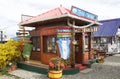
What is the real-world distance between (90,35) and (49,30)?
156 inches

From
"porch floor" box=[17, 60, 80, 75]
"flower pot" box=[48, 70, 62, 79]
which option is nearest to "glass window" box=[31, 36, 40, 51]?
"porch floor" box=[17, 60, 80, 75]

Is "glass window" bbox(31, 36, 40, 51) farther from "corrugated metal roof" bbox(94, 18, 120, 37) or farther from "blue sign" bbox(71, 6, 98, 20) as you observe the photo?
"corrugated metal roof" bbox(94, 18, 120, 37)

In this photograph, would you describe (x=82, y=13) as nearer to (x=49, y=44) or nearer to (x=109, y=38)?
(x=49, y=44)

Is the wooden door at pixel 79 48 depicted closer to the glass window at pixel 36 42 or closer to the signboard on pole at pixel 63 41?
the signboard on pole at pixel 63 41

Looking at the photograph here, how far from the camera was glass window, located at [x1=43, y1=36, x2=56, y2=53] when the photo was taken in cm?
1166

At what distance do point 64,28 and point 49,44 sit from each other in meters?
2.02

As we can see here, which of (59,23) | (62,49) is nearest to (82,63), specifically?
(62,49)

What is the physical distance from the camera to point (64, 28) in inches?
424

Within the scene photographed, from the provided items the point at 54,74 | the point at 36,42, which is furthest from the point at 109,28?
the point at 54,74

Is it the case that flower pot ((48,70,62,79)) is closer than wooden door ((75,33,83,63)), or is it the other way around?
flower pot ((48,70,62,79))

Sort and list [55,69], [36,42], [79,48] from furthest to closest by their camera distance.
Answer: [36,42], [79,48], [55,69]

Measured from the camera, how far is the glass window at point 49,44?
11656 mm

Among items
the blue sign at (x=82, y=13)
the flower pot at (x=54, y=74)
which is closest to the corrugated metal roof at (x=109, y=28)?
the blue sign at (x=82, y=13)

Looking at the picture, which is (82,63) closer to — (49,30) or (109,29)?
(49,30)
